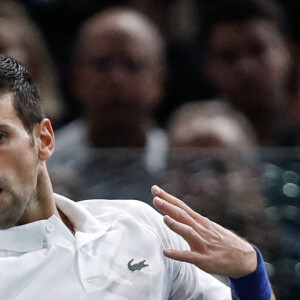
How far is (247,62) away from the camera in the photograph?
3252 mm

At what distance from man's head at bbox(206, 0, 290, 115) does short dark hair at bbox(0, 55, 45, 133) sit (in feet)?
4.22

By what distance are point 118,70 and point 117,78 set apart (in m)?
0.03

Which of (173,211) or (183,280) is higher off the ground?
(173,211)

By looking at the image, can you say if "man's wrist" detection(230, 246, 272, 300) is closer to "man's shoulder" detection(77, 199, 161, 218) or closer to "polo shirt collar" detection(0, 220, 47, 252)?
"man's shoulder" detection(77, 199, 161, 218)

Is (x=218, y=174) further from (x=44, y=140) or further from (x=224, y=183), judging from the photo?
(x=44, y=140)

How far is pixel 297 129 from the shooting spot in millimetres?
3197

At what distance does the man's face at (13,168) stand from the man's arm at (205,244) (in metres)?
0.30

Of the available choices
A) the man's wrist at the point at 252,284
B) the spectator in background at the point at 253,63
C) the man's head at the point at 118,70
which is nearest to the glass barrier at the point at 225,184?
the man's head at the point at 118,70

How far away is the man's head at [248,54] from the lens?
3240mm

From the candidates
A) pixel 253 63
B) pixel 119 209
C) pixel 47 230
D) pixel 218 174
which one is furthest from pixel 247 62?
pixel 47 230

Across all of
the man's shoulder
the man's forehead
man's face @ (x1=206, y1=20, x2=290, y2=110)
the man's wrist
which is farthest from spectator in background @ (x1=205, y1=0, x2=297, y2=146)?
the man's forehead

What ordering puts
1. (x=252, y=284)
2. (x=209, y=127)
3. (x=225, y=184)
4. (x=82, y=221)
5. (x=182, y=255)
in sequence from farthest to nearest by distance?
1. (x=209, y=127)
2. (x=225, y=184)
3. (x=82, y=221)
4. (x=252, y=284)
5. (x=182, y=255)

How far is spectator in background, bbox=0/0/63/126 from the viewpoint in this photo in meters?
3.24

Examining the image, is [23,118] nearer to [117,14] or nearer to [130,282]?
[130,282]
